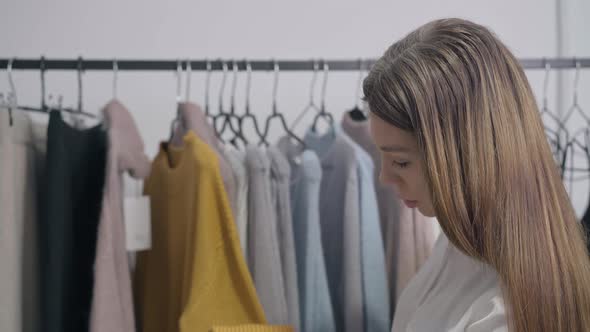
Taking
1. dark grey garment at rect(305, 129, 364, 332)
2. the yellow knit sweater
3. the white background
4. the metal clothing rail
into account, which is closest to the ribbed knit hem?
the yellow knit sweater

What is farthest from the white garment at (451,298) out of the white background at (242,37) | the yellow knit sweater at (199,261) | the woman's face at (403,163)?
the white background at (242,37)

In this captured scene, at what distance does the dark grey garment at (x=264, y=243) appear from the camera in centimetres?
100

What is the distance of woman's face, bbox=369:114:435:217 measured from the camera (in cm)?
77

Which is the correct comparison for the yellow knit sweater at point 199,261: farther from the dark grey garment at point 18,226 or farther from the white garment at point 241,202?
the dark grey garment at point 18,226

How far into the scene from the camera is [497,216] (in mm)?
714

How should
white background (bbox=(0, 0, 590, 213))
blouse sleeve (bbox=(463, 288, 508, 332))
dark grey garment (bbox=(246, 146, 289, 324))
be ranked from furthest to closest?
white background (bbox=(0, 0, 590, 213)) < dark grey garment (bbox=(246, 146, 289, 324)) < blouse sleeve (bbox=(463, 288, 508, 332))

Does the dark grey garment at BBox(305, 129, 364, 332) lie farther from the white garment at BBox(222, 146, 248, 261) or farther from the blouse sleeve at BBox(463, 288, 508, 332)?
the blouse sleeve at BBox(463, 288, 508, 332)

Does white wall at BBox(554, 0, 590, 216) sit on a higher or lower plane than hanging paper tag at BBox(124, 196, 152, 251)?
higher

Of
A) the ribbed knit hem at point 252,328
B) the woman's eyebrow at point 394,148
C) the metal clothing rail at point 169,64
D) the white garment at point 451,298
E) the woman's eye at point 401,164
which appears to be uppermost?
the metal clothing rail at point 169,64

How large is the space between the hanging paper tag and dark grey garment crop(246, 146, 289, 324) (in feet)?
0.62

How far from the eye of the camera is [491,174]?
0.71m

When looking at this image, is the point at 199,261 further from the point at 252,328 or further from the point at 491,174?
the point at 491,174

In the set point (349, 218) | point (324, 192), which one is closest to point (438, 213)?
point (349, 218)

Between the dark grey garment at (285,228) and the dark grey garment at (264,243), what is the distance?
1 centimetres
